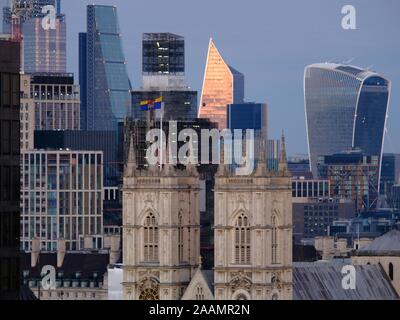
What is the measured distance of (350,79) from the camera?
186 metres

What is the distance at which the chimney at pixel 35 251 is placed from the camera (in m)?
164

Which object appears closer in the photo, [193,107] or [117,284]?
Answer: [117,284]

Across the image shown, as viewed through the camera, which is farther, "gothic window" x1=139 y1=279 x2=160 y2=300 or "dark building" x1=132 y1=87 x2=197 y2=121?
"dark building" x1=132 y1=87 x2=197 y2=121

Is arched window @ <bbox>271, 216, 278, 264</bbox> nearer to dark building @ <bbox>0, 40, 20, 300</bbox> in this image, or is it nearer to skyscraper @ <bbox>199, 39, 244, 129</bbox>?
skyscraper @ <bbox>199, 39, 244, 129</bbox>

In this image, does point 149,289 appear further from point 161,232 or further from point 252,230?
point 252,230

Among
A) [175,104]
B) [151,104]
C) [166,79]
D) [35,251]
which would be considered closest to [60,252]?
[35,251]

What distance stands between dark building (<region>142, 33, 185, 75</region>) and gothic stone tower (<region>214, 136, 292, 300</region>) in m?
45.1

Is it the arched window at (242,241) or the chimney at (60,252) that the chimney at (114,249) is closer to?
the chimney at (60,252)

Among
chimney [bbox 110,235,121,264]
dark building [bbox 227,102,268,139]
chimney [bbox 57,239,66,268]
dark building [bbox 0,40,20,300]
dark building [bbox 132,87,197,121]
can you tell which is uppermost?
dark building [bbox 132,87,197,121]

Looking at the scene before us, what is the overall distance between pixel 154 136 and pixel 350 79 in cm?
3884

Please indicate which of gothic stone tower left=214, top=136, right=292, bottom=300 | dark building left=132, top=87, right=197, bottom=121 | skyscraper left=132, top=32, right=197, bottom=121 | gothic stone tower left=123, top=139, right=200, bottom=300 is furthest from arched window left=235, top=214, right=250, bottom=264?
dark building left=132, top=87, right=197, bottom=121

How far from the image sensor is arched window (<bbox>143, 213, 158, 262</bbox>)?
11369cm
